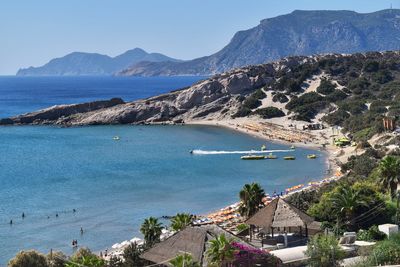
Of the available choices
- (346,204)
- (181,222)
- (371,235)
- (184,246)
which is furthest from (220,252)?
(346,204)

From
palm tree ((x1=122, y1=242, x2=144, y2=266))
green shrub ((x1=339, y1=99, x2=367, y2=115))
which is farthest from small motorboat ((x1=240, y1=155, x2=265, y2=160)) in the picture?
palm tree ((x1=122, y1=242, x2=144, y2=266))

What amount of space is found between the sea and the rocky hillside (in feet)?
58.7

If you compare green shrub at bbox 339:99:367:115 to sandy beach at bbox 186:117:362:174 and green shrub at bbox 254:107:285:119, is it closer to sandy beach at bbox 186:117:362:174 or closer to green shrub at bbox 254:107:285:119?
sandy beach at bbox 186:117:362:174

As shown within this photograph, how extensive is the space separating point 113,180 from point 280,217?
135 ft

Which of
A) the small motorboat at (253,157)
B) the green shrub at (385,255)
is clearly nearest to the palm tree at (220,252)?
the green shrub at (385,255)

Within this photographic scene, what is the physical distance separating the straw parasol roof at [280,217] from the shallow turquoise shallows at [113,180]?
1733 cm

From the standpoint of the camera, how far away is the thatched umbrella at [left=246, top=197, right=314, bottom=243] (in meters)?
35.9

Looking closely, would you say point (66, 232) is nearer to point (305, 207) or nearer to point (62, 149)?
point (305, 207)

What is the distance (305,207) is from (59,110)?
110m

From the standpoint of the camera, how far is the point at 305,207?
48.5 m

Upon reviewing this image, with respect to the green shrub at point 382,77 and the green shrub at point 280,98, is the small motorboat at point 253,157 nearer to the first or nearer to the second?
the green shrub at point 280,98

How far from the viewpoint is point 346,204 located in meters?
39.5

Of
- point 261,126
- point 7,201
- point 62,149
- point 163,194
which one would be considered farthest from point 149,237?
point 261,126

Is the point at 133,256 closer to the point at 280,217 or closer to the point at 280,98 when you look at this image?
the point at 280,217
